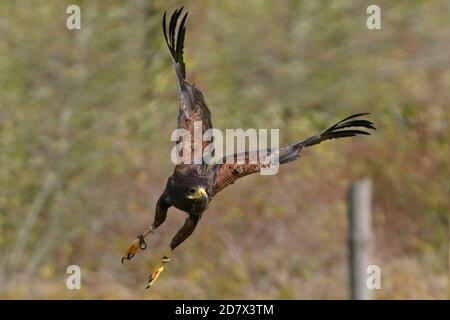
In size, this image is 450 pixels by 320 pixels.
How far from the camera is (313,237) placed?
11.0 m

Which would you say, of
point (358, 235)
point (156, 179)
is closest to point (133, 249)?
point (358, 235)

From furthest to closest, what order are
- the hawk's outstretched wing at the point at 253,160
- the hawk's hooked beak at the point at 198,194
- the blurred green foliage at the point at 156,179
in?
the blurred green foliage at the point at 156,179 < the hawk's outstretched wing at the point at 253,160 < the hawk's hooked beak at the point at 198,194

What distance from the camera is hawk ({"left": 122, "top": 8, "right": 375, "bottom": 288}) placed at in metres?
2.35

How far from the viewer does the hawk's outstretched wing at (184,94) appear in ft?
8.71

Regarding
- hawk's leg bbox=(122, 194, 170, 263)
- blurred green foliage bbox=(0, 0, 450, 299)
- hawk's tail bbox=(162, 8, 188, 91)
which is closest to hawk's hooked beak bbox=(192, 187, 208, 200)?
hawk's leg bbox=(122, 194, 170, 263)

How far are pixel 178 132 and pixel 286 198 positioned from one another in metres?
8.66

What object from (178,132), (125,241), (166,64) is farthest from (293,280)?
(178,132)

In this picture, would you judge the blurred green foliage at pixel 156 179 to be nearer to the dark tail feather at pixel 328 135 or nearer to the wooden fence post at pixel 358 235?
the wooden fence post at pixel 358 235

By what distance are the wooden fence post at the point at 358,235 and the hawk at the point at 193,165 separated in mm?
4941

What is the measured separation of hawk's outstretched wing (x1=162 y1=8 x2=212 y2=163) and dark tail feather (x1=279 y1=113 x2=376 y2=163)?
21 centimetres

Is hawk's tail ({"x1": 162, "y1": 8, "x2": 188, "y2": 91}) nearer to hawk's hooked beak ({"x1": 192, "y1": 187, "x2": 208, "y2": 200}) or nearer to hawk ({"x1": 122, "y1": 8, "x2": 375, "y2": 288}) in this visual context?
hawk ({"x1": 122, "y1": 8, "x2": 375, "y2": 288})

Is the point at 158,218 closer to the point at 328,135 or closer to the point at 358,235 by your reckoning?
the point at 328,135

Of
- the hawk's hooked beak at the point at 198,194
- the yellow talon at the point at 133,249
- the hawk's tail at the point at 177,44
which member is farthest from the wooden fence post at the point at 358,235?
the hawk's hooked beak at the point at 198,194
